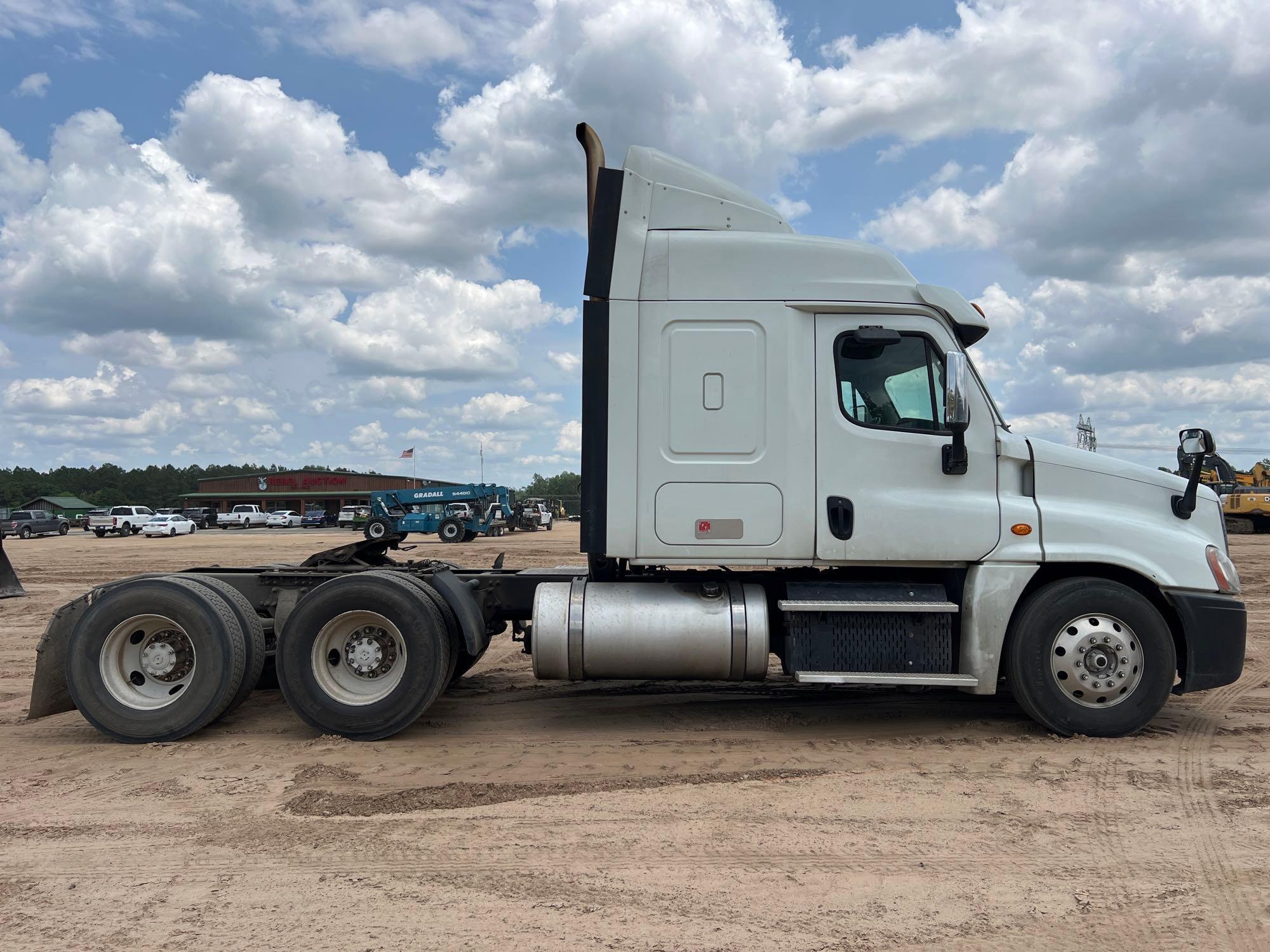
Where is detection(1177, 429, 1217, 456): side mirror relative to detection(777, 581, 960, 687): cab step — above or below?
above

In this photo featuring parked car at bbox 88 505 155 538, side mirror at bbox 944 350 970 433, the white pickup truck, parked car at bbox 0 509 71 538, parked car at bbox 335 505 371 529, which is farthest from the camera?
the white pickup truck

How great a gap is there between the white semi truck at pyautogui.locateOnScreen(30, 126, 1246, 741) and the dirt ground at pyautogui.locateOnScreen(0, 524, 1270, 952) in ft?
1.56

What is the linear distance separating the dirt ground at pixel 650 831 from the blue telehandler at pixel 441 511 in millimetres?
28122

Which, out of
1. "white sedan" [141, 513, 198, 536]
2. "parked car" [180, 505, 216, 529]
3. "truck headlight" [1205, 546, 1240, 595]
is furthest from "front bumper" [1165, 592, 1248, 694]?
"parked car" [180, 505, 216, 529]

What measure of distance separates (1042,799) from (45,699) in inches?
253

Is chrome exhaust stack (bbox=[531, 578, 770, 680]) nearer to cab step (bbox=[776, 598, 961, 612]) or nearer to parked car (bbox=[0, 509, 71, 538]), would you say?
cab step (bbox=[776, 598, 961, 612])

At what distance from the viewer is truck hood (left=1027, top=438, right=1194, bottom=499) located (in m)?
5.64

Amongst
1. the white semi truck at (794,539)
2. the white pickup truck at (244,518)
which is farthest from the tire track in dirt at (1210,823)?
the white pickup truck at (244,518)

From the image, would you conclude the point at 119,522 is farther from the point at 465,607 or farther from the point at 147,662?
the point at 465,607

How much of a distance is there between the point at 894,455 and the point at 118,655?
5470 mm

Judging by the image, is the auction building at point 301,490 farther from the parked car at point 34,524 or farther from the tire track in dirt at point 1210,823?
the tire track in dirt at point 1210,823

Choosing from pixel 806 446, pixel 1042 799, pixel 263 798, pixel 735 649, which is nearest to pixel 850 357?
pixel 806 446

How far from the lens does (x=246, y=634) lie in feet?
19.2

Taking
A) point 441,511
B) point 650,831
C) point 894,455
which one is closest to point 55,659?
point 650,831
